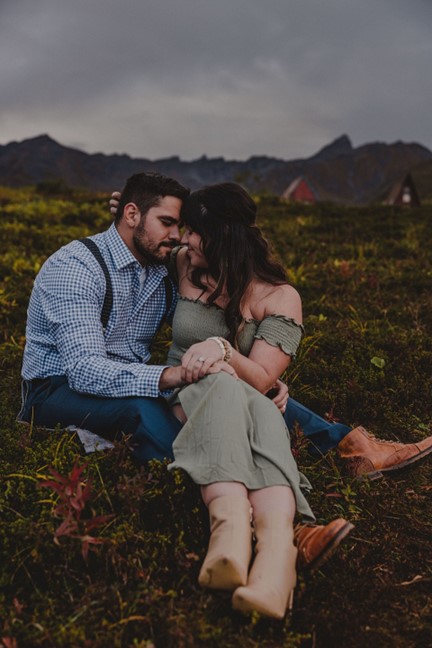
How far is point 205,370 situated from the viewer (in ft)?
9.68

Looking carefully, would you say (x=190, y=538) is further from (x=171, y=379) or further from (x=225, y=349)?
(x=225, y=349)

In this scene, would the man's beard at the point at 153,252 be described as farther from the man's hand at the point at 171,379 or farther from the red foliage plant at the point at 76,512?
the red foliage plant at the point at 76,512

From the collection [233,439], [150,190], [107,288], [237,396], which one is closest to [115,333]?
[107,288]

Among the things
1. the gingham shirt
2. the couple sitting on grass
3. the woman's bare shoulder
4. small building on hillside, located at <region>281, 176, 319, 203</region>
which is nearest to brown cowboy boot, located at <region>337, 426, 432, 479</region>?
the couple sitting on grass

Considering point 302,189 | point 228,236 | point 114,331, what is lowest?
point 114,331

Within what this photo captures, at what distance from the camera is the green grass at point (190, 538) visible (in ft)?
7.50

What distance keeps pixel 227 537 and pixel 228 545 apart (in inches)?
1.7

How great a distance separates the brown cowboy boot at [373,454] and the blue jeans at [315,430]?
0.24ft

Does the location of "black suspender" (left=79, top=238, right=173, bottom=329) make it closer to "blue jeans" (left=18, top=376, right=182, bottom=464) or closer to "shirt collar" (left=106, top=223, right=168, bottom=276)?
"shirt collar" (left=106, top=223, right=168, bottom=276)

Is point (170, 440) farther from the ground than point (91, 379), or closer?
closer

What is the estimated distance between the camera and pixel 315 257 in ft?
28.0

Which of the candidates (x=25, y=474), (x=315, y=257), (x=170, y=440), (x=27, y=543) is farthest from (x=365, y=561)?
(x=315, y=257)

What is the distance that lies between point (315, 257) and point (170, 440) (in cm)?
590

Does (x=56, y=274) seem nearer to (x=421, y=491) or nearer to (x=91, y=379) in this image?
(x=91, y=379)
